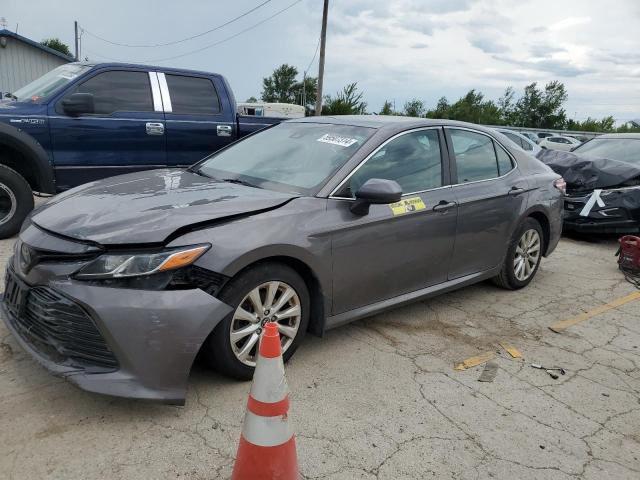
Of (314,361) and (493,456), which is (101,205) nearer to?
(314,361)

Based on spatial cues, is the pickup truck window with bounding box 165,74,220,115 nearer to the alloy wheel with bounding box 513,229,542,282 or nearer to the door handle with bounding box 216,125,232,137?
the door handle with bounding box 216,125,232,137

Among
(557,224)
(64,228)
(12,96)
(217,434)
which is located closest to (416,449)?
(217,434)

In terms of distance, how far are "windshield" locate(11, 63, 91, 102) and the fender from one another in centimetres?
54

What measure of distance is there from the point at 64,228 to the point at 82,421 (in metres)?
0.98

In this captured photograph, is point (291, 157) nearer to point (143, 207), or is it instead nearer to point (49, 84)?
point (143, 207)

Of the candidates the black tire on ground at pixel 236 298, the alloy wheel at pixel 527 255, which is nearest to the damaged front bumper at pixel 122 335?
the black tire on ground at pixel 236 298

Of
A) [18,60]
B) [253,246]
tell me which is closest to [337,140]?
[253,246]

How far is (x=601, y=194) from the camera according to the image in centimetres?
729

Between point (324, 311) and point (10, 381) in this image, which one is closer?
point (10, 381)

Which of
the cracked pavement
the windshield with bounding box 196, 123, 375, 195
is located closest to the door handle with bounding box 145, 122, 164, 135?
the windshield with bounding box 196, 123, 375, 195

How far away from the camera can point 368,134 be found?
3764 mm

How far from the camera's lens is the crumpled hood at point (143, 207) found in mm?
2674

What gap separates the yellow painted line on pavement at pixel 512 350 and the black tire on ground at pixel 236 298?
1685mm

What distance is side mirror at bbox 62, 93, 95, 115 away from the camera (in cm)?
554
